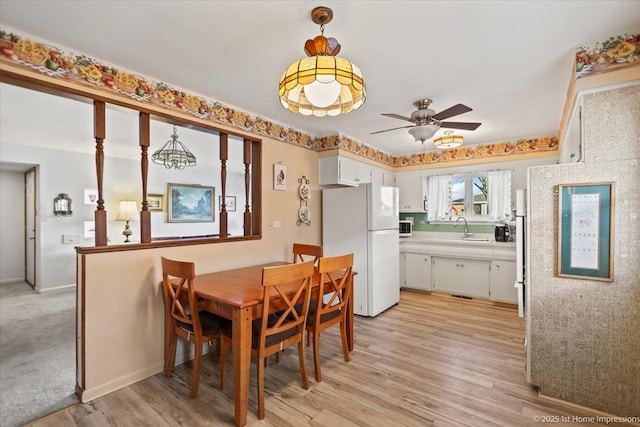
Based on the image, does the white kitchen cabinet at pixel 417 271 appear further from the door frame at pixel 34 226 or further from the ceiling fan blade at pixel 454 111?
the door frame at pixel 34 226

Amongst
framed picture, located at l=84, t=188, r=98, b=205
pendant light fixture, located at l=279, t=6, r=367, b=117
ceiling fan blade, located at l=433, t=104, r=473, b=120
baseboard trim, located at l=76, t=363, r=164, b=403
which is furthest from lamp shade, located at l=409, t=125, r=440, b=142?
framed picture, located at l=84, t=188, r=98, b=205

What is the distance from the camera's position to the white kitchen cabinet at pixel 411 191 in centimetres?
518

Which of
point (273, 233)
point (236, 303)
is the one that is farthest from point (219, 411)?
point (273, 233)

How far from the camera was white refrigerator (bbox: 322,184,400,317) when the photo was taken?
3.71 m

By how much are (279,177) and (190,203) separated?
3.69 meters

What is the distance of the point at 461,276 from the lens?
4.47m

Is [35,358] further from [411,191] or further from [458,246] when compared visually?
[411,191]

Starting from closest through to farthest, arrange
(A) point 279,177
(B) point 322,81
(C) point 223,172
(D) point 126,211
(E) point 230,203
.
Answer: (B) point 322,81
(C) point 223,172
(A) point 279,177
(D) point 126,211
(E) point 230,203

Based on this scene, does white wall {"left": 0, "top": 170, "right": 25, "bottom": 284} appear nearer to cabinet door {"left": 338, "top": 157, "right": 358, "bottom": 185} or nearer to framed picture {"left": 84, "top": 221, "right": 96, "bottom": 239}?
framed picture {"left": 84, "top": 221, "right": 96, "bottom": 239}

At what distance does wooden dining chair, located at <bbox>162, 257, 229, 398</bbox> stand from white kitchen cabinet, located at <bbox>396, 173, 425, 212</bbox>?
3967 millimetres

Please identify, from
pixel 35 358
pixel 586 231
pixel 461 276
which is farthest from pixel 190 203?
pixel 586 231

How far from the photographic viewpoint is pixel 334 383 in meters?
2.27

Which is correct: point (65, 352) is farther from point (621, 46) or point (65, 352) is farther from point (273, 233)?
point (621, 46)

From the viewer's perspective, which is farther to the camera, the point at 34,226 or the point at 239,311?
the point at 34,226
